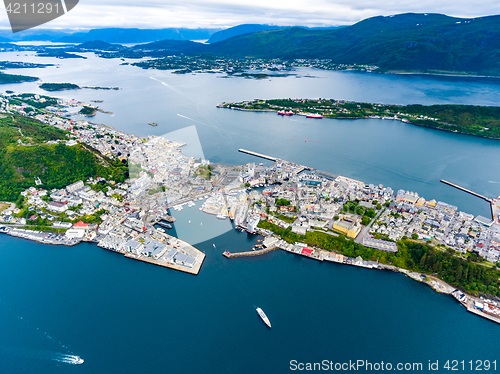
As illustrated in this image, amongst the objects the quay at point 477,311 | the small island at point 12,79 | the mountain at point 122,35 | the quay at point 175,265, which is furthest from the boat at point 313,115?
the mountain at point 122,35

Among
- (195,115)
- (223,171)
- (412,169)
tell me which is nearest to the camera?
(223,171)

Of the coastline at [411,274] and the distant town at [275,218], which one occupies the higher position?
the distant town at [275,218]

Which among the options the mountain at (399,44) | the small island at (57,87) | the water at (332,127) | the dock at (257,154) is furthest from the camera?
the mountain at (399,44)

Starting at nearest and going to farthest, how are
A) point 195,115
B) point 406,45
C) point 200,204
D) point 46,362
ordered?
point 46,362, point 200,204, point 195,115, point 406,45

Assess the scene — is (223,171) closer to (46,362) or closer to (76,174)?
(76,174)

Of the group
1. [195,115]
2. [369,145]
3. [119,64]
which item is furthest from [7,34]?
[369,145]

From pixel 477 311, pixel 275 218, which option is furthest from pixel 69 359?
pixel 477 311

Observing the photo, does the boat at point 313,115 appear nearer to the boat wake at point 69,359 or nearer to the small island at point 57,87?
the boat wake at point 69,359
